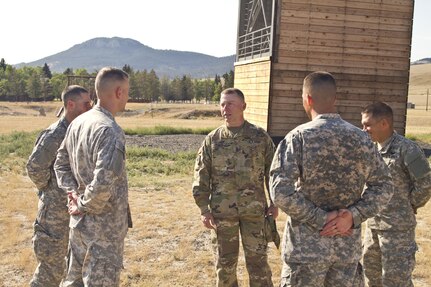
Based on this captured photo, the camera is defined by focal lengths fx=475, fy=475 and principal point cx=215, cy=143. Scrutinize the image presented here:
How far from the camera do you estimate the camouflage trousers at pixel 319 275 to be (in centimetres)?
319

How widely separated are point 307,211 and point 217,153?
67.6 inches

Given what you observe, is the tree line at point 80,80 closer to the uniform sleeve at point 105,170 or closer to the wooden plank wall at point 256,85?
the wooden plank wall at point 256,85

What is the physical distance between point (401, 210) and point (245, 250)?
4.95 feet

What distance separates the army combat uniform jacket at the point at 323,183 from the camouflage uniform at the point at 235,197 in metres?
1.34

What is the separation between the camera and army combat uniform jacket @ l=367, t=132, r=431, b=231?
4297 mm

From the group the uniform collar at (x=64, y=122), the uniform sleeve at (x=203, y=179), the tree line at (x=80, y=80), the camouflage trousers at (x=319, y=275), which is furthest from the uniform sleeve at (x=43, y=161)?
the tree line at (x=80, y=80)

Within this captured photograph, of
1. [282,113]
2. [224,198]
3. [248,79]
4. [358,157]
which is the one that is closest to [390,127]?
[358,157]

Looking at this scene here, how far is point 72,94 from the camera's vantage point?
463 cm

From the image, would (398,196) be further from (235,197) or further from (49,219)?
(49,219)

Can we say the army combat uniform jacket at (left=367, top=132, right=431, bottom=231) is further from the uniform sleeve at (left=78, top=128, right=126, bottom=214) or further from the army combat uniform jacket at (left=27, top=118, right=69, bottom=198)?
the army combat uniform jacket at (left=27, top=118, right=69, bottom=198)

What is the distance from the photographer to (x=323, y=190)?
10.6ft

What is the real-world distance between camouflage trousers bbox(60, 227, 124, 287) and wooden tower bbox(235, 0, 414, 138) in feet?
39.9

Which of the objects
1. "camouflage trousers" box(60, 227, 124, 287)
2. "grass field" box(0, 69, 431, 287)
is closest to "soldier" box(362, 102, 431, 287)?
"grass field" box(0, 69, 431, 287)

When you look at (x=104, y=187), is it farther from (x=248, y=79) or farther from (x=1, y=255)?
(x=248, y=79)
